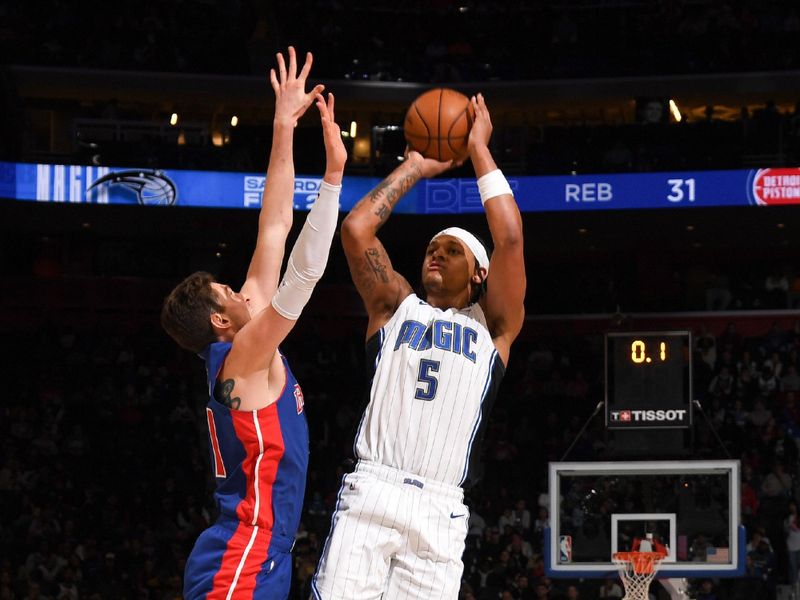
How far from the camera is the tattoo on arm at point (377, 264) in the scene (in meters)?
5.36

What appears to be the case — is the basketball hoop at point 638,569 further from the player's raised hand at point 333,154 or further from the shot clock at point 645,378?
the player's raised hand at point 333,154

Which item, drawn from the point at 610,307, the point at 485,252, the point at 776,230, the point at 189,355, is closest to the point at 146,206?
the point at 189,355

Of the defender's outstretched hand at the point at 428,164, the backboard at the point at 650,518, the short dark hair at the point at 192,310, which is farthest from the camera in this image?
the backboard at the point at 650,518

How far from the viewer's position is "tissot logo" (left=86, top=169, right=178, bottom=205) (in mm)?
20125

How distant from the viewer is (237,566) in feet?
14.3

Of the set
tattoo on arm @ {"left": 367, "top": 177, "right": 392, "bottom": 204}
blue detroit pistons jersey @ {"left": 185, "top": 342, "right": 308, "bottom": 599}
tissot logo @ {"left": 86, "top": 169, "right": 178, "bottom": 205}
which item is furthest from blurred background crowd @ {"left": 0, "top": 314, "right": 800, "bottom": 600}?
blue detroit pistons jersey @ {"left": 185, "top": 342, "right": 308, "bottom": 599}

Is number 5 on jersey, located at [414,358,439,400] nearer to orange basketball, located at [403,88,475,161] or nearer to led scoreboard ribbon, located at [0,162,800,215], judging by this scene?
orange basketball, located at [403,88,475,161]

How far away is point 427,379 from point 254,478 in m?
0.91

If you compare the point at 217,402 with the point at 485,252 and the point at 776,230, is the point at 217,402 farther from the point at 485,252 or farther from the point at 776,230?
the point at 776,230

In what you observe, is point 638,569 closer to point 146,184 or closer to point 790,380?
point 790,380

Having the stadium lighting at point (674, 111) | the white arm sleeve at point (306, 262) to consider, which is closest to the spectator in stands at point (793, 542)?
the stadium lighting at point (674, 111)

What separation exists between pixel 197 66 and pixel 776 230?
412 inches

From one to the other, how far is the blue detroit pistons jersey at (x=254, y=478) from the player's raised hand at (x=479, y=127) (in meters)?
1.41

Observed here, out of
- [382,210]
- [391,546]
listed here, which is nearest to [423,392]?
[391,546]
